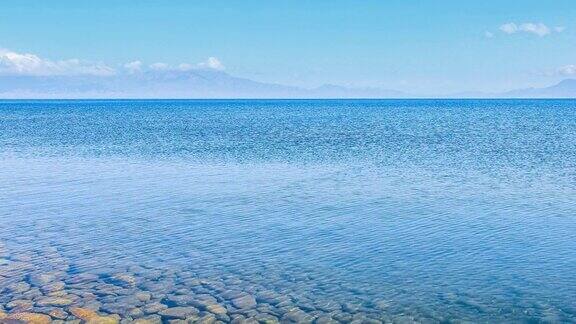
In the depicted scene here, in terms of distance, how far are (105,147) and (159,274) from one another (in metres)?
52.0

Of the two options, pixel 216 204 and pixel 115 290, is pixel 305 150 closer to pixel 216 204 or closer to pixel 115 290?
pixel 216 204

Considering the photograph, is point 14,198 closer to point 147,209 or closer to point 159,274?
point 147,209

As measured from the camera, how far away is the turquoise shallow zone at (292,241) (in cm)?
1953

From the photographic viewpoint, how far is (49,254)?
25.1 m

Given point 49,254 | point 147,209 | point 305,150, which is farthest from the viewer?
point 305,150

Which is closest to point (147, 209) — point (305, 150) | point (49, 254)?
point (49, 254)

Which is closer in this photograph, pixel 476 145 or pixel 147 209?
pixel 147 209

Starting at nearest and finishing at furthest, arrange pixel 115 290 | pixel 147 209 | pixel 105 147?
pixel 115 290
pixel 147 209
pixel 105 147

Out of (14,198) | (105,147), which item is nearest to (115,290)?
(14,198)

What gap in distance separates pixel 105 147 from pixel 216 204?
4040 centimetres

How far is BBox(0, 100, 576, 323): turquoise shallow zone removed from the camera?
19531 mm

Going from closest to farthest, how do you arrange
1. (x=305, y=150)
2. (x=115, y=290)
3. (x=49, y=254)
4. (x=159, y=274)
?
1. (x=115, y=290)
2. (x=159, y=274)
3. (x=49, y=254)
4. (x=305, y=150)

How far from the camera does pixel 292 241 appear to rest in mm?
26891

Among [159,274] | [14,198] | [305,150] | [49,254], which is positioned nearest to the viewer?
[159,274]
